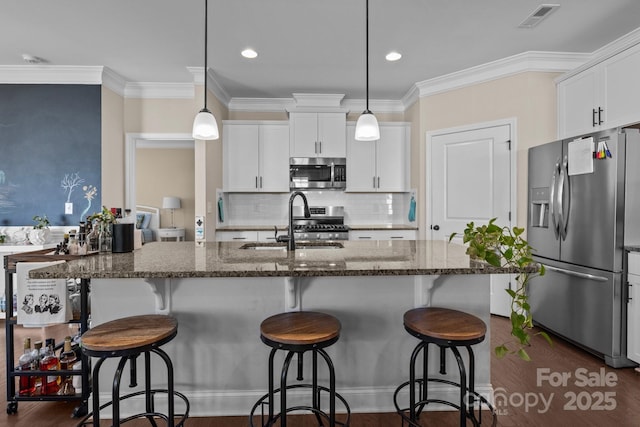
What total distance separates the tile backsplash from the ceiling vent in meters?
2.32

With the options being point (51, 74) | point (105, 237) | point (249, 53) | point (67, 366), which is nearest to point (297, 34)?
point (249, 53)

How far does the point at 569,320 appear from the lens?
274 centimetres

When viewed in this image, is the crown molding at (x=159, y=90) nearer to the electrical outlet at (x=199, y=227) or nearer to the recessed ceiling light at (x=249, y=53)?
the recessed ceiling light at (x=249, y=53)

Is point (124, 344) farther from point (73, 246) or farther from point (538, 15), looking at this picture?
point (538, 15)

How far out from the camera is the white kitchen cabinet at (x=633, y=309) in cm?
231

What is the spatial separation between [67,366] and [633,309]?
11.9 feet

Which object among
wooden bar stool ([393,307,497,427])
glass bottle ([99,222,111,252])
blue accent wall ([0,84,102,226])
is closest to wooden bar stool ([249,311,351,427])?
wooden bar stool ([393,307,497,427])

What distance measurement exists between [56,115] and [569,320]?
5309 mm

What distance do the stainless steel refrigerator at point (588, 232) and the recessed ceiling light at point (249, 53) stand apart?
111 inches

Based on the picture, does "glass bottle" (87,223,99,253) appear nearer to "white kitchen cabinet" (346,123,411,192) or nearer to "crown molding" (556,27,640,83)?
"white kitchen cabinet" (346,123,411,192)

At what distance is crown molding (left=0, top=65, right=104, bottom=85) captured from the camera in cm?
359

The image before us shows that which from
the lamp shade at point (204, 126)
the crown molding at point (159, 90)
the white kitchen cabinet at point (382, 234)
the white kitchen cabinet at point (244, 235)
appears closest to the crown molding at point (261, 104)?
the crown molding at point (159, 90)

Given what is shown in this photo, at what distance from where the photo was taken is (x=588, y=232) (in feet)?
8.41

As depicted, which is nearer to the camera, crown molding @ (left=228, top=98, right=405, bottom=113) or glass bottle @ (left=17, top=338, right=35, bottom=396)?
glass bottle @ (left=17, top=338, right=35, bottom=396)
